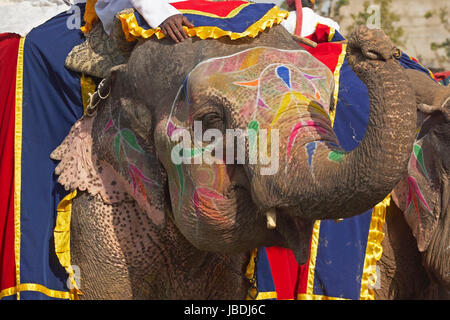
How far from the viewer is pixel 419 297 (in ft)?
9.44

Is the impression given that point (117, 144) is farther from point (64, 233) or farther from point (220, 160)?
point (220, 160)

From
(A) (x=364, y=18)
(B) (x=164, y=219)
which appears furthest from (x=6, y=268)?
(A) (x=364, y=18)

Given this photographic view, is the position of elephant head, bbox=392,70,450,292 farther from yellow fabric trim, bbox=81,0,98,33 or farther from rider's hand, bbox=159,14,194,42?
yellow fabric trim, bbox=81,0,98,33

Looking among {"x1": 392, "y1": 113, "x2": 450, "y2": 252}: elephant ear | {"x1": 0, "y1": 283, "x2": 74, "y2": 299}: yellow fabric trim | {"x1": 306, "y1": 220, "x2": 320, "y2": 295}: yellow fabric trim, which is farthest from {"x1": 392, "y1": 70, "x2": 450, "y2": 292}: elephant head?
{"x1": 0, "y1": 283, "x2": 74, "y2": 299}: yellow fabric trim

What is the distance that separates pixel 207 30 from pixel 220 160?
39 centimetres

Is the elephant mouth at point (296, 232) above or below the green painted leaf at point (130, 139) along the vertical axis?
below

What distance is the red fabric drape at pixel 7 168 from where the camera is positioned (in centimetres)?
264

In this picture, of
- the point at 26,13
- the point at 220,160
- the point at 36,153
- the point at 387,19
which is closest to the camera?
the point at 220,160

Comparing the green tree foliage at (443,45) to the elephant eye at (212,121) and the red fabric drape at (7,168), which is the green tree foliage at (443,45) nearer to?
the red fabric drape at (7,168)

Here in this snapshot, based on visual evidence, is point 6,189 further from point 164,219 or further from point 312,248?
point 312,248

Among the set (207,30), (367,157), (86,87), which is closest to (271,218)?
(367,157)

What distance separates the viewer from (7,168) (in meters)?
2.65

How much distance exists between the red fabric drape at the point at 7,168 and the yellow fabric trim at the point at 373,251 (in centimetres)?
126

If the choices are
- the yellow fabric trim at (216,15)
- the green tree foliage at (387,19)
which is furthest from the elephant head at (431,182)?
the green tree foliage at (387,19)
